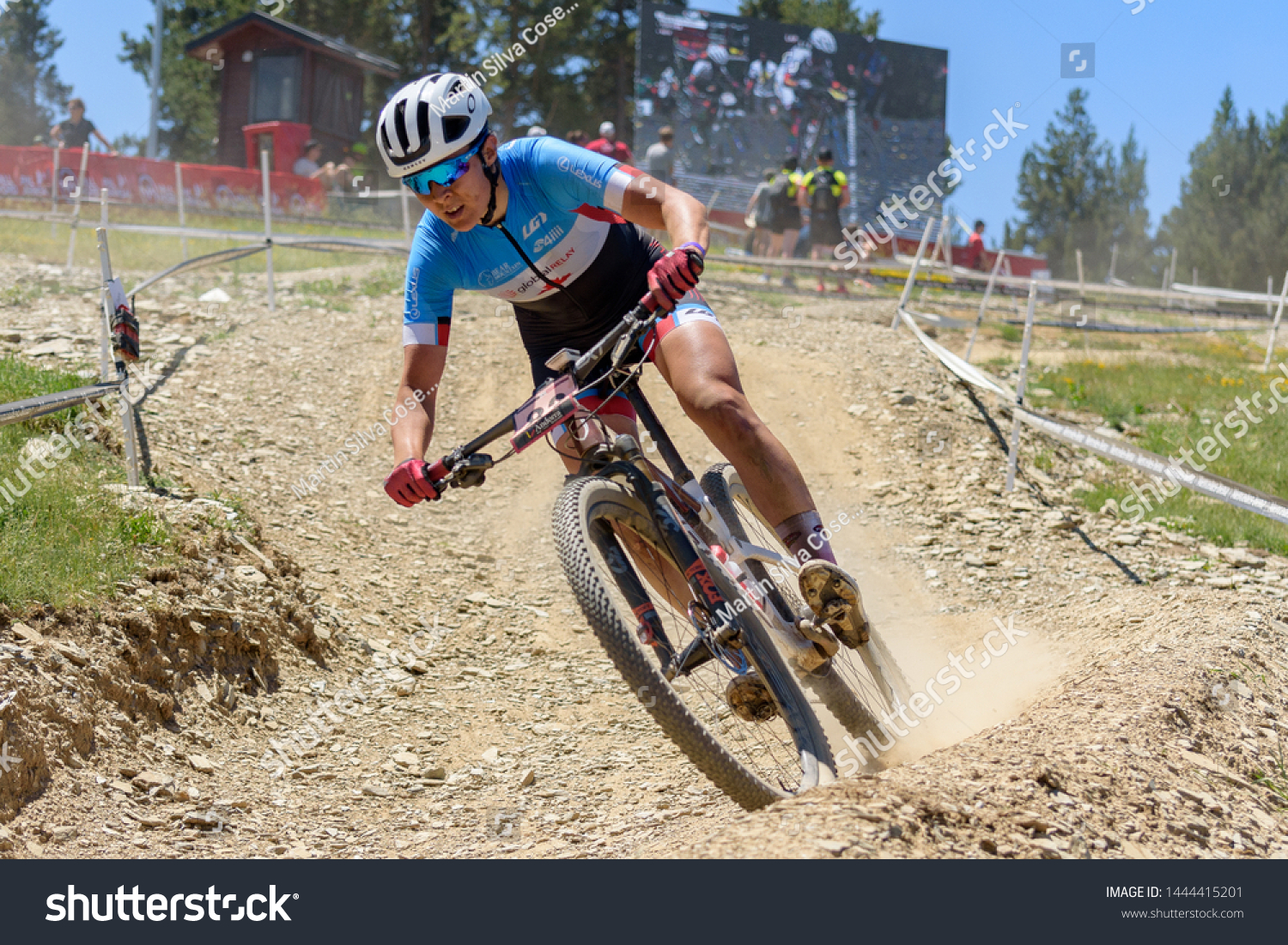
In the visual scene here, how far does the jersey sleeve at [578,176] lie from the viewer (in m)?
3.82

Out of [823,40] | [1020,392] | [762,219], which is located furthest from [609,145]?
[823,40]

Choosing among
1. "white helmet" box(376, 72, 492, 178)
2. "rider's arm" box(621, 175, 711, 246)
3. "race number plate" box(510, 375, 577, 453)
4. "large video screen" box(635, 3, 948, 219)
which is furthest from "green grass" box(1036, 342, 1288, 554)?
"large video screen" box(635, 3, 948, 219)

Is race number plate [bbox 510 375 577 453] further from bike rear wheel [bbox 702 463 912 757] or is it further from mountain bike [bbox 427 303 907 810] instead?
bike rear wheel [bbox 702 463 912 757]

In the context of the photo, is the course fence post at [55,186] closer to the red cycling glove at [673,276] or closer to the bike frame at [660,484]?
the bike frame at [660,484]

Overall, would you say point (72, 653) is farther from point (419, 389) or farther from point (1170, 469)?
point (1170, 469)

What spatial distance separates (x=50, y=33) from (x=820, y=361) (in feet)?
209

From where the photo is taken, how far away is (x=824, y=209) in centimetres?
1894

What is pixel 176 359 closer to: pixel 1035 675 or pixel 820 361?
pixel 820 361

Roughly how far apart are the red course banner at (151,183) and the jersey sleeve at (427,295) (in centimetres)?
1474

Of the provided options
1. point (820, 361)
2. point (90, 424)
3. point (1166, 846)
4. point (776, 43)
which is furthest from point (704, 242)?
point (776, 43)

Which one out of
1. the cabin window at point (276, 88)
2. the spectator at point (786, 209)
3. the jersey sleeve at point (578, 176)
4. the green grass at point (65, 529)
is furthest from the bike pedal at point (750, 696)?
the cabin window at point (276, 88)

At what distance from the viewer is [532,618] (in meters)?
6.49

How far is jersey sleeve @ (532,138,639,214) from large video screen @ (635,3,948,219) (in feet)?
88.3

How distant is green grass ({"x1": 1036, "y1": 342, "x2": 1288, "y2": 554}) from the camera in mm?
7382
